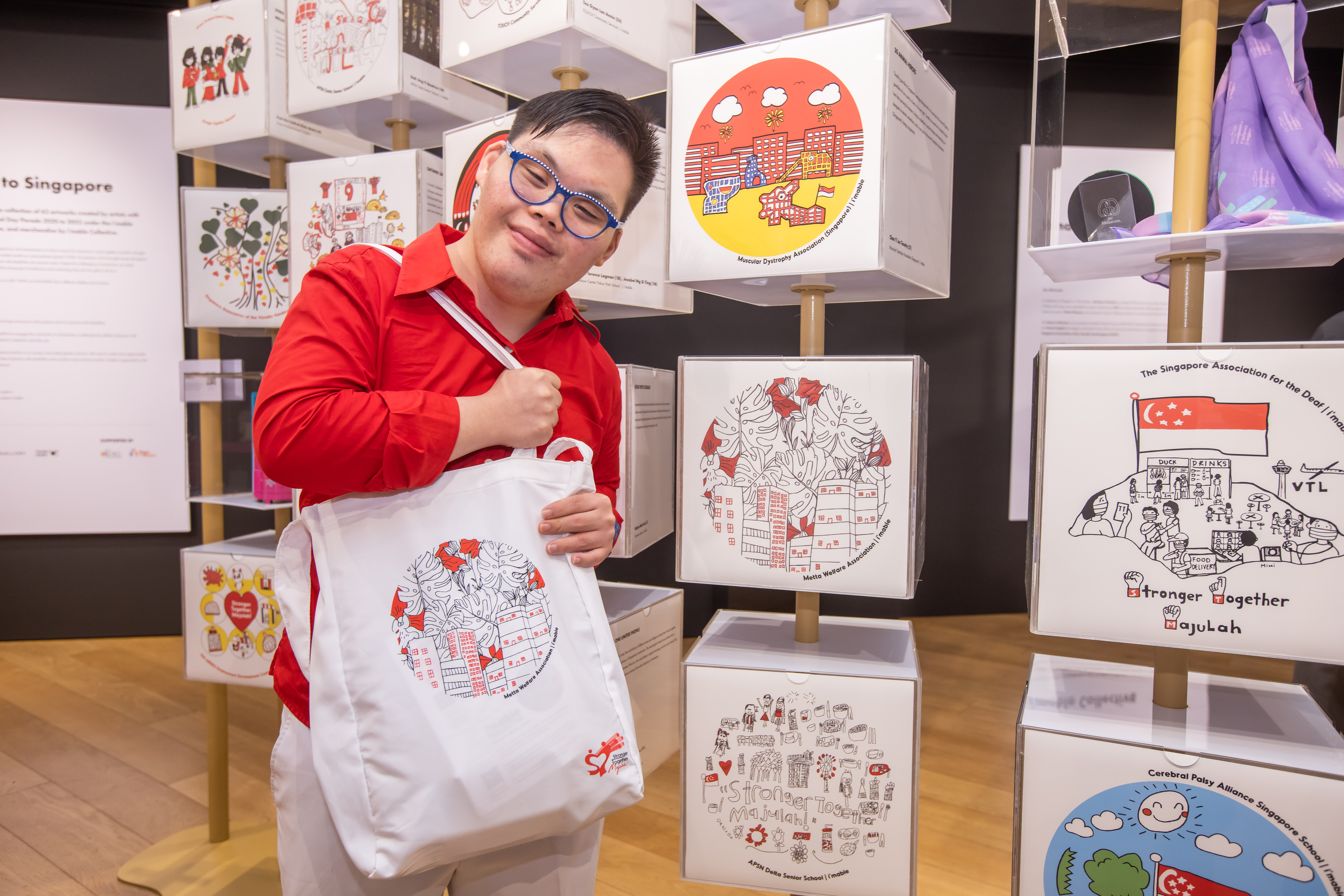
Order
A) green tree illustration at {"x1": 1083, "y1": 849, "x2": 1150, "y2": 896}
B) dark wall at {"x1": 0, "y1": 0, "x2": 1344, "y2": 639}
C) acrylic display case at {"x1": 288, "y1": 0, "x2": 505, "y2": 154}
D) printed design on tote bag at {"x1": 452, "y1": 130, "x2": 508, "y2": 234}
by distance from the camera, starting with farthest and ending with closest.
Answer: dark wall at {"x1": 0, "y1": 0, "x2": 1344, "y2": 639} < acrylic display case at {"x1": 288, "y1": 0, "x2": 505, "y2": 154} < printed design on tote bag at {"x1": 452, "y1": 130, "x2": 508, "y2": 234} < green tree illustration at {"x1": 1083, "y1": 849, "x2": 1150, "y2": 896}

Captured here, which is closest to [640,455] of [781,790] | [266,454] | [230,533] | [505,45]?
[781,790]

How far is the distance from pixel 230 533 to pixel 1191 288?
4139 mm

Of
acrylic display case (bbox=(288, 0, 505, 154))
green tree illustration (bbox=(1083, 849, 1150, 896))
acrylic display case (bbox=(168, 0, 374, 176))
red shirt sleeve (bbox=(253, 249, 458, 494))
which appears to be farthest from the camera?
acrylic display case (bbox=(168, 0, 374, 176))

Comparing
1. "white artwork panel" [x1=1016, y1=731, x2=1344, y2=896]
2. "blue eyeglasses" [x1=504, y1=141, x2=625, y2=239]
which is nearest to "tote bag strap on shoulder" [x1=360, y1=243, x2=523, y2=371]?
"blue eyeglasses" [x1=504, y1=141, x2=625, y2=239]

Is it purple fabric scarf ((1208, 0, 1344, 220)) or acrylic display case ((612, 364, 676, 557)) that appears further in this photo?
acrylic display case ((612, 364, 676, 557))

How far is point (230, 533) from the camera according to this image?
13.2ft

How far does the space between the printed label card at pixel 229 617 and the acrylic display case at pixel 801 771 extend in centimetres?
124

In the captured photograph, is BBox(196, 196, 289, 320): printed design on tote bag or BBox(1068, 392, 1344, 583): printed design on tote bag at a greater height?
BBox(196, 196, 289, 320): printed design on tote bag

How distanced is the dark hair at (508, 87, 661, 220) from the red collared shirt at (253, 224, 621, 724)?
0.62 feet

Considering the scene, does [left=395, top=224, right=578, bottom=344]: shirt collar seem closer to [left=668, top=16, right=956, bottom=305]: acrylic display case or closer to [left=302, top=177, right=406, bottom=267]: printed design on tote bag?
[left=668, top=16, right=956, bottom=305]: acrylic display case

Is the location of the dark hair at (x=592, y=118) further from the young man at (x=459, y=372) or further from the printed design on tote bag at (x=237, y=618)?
the printed design on tote bag at (x=237, y=618)

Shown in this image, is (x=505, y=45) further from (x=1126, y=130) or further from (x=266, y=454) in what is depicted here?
(x=1126, y=130)

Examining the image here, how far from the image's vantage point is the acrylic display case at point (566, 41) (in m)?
1.69

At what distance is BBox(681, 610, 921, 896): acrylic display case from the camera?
1517 millimetres
